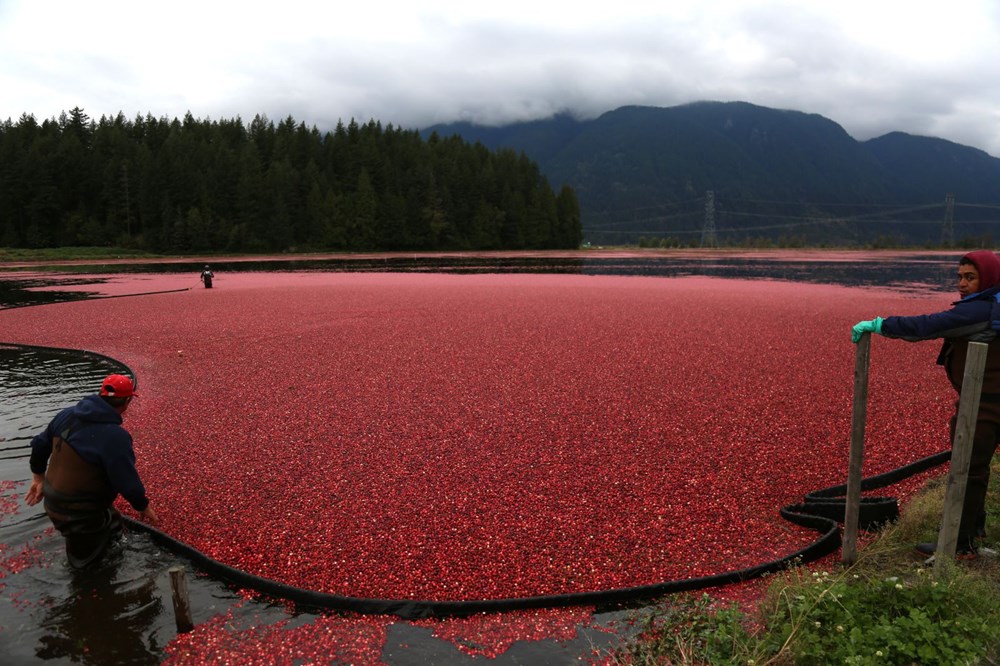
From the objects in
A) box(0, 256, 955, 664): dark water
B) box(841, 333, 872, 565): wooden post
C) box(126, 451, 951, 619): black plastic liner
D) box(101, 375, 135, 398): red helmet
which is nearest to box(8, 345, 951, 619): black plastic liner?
box(126, 451, 951, 619): black plastic liner

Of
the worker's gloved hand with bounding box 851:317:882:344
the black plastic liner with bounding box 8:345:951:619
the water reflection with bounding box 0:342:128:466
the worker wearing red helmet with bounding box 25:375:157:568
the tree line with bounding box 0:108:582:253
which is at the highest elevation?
the tree line with bounding box 0:108:582:253

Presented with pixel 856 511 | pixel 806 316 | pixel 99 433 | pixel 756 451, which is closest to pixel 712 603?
pixel 856 511

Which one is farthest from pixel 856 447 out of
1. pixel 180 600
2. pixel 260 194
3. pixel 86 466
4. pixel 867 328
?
pixel 260 194

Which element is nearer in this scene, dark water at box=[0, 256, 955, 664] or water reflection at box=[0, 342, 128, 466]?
dark water at box=[0, 256, 955, 664]

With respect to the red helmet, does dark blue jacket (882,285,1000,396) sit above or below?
above

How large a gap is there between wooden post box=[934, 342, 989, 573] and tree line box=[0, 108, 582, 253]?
95.4 metres

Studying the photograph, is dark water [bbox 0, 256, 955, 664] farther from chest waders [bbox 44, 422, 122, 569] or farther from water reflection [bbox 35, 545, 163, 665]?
chest waders [bbox 44, 422, 122, 569]

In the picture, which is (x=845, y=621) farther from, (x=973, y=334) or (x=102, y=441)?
(x=102, y=441)

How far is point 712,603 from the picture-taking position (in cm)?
496

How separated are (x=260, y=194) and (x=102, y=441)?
9931cm

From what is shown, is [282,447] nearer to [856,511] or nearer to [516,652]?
[516,652]

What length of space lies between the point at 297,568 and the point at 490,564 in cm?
172

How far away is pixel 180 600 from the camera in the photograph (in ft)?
15.4

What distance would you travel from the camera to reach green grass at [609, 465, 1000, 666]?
3.93 meters
